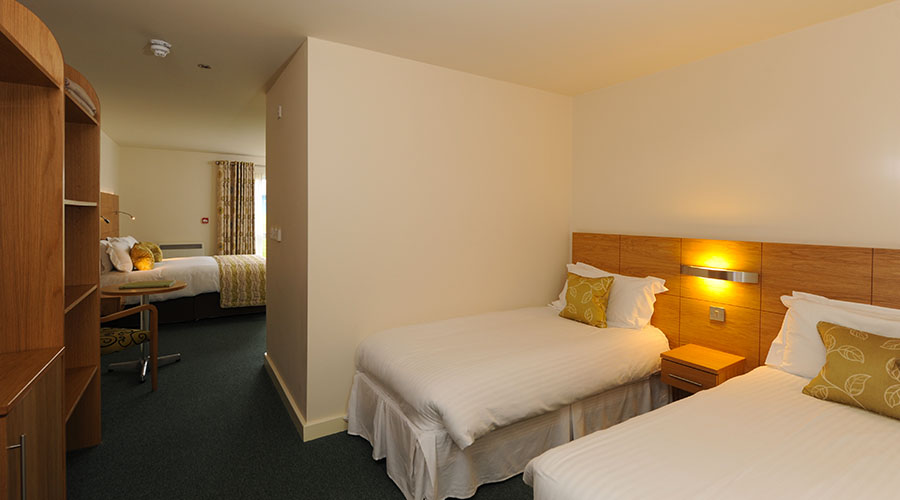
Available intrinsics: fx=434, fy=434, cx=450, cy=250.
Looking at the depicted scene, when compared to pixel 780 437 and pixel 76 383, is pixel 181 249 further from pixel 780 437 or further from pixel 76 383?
pixel 780 437

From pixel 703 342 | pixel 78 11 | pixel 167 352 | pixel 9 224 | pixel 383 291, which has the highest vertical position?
pixel 78 11

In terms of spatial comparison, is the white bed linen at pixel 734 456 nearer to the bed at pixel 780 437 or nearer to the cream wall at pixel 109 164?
the bed at pixel 780 437

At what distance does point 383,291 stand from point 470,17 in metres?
1.76

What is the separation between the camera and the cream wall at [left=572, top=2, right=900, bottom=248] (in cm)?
226

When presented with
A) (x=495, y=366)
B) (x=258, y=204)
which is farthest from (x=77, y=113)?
(x=258, y=204)

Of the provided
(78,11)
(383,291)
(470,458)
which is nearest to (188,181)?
(78,11)

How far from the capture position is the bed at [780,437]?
1341mm

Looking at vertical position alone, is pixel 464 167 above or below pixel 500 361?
above

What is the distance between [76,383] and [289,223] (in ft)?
4.80

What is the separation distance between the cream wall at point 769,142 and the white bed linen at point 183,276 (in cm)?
485

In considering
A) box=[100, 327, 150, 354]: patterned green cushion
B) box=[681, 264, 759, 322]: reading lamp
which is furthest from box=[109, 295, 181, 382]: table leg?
box=[681, 264, 759, 322]: reading lamp

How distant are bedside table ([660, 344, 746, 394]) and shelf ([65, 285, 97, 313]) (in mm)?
3182

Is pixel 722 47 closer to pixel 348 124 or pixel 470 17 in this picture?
pixel 470 17

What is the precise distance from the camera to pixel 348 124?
2.77m
